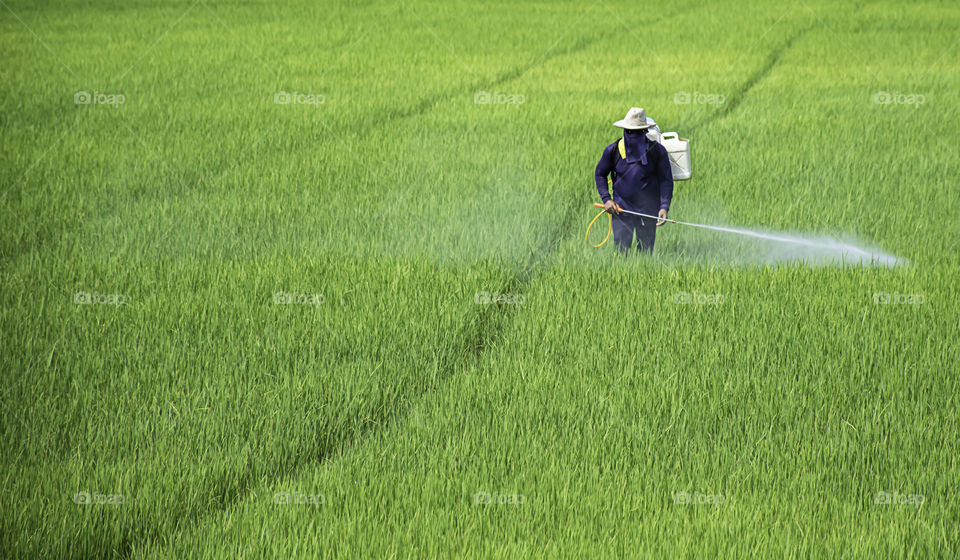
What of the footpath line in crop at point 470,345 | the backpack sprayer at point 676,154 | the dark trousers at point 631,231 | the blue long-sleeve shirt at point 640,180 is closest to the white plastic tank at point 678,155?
the backpack sprayer at point 676,154

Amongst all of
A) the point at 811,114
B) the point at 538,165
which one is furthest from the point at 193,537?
the point at 811,114

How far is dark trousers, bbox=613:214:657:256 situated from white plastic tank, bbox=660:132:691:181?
0.35 m

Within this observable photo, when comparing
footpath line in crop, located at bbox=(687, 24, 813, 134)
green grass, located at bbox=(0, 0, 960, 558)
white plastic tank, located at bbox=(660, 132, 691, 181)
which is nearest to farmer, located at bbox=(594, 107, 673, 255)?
white plastic tank, located at bbox=(660, 132, 691, 181)

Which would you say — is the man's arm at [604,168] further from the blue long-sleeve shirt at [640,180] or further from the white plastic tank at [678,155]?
the white plastic tank at [678,155]


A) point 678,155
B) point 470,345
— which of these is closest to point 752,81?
point 678,155

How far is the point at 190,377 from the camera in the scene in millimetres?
3750

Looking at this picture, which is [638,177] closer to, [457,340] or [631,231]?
[631,231]

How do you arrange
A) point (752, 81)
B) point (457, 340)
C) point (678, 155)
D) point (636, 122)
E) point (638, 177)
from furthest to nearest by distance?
1. point (752, 81)
2. point (678, 155)
3. point (638, 177)
4. point (636, 122)
5. point (457, 340)

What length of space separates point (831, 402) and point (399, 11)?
1502 centimetres

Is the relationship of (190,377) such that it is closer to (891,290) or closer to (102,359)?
(102,359)

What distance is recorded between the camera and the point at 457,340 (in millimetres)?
4238

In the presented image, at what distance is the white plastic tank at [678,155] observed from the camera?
5309 millimetres

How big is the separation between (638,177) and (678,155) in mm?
406

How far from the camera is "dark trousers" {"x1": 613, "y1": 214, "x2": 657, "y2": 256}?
17.6ft
